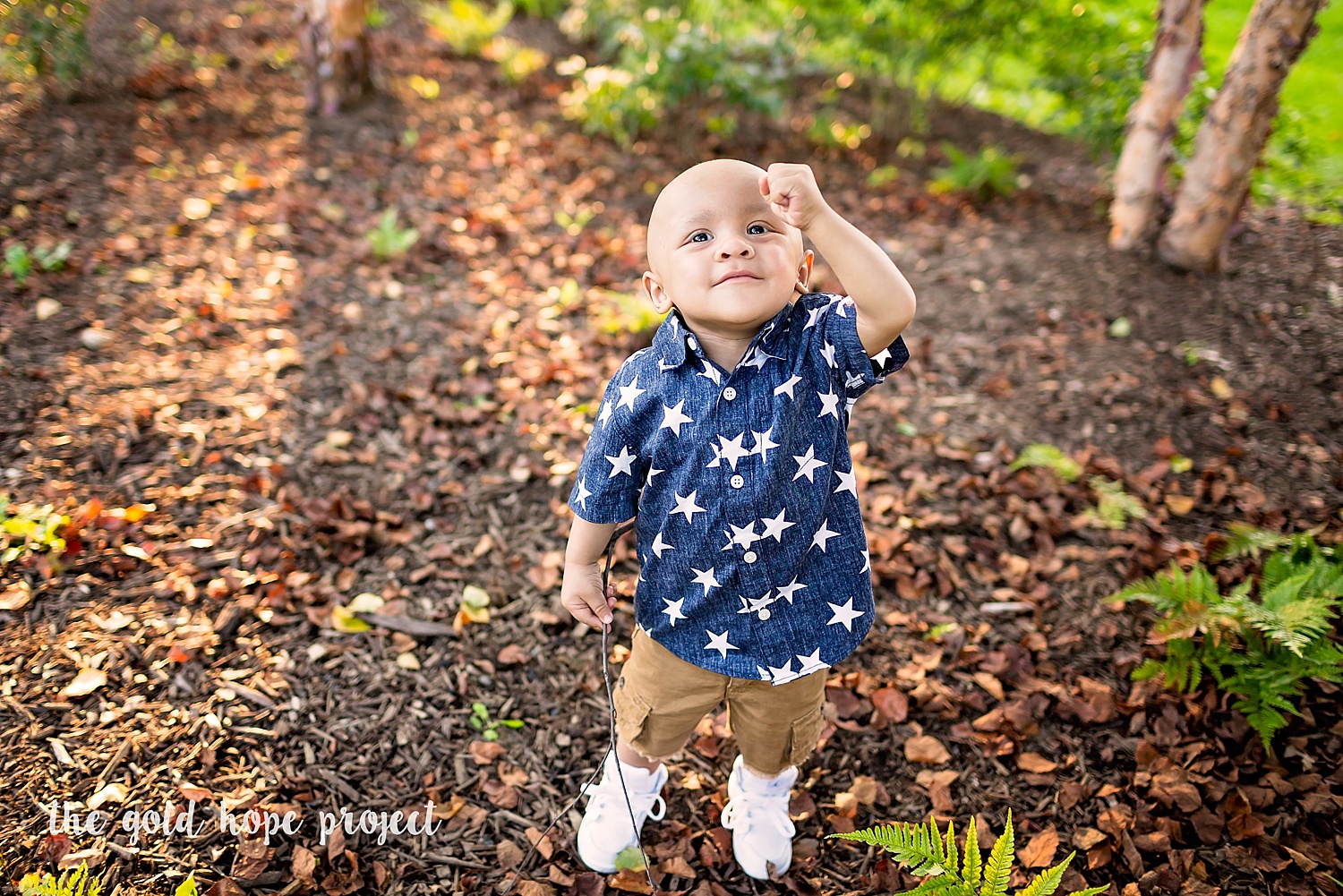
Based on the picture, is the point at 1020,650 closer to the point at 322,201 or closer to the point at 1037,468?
the point at 1037,468

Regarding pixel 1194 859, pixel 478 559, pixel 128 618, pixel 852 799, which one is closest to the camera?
pixel 1194 859

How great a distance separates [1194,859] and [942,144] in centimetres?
657

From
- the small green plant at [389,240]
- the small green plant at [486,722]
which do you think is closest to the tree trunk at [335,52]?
the small green plant at [389,240]

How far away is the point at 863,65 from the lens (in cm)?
723

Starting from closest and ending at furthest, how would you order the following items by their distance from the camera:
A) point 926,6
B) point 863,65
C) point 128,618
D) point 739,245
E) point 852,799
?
1. point 739,245
2. point 852,799
3. point 128,618
4. point 926,6
5. point 863,65

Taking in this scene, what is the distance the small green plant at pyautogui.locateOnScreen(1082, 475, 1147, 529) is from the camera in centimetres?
357

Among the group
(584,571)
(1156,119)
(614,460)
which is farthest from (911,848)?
(1156,119)

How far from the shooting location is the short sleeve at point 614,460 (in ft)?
5.93

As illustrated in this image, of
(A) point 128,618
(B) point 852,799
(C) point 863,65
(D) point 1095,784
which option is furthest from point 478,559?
(C) point 863,65

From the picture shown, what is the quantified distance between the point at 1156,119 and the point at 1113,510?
2.97m

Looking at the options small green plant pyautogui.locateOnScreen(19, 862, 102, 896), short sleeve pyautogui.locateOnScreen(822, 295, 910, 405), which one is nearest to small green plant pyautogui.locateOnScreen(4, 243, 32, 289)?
small green plant pyautogui.locateOnScreen(19, 862, 102, 896)

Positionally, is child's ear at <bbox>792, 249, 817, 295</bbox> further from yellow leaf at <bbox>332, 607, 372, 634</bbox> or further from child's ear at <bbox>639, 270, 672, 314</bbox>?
yellow leaf at <bbox>332, 607, 372, 634</bbox>

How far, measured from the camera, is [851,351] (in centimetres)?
171

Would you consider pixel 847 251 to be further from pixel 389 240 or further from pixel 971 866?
pixel 389 240
